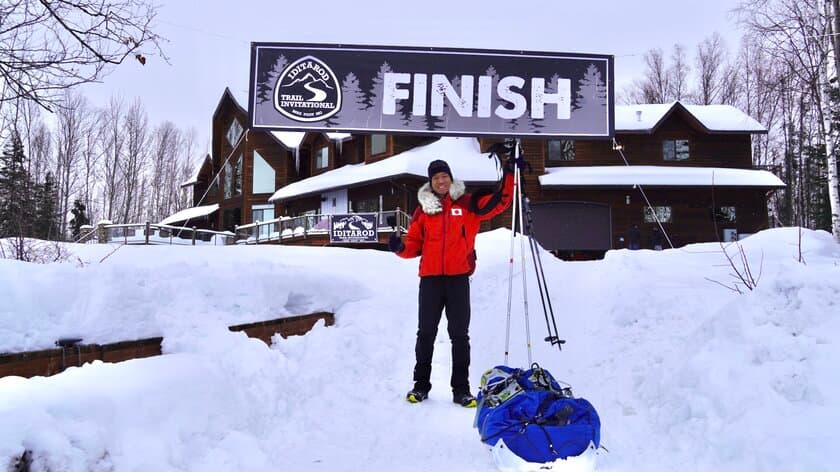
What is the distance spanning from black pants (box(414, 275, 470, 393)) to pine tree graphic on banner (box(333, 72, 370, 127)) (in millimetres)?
3139

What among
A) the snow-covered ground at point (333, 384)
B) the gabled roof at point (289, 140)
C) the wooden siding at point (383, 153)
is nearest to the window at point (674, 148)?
the wooden siding at point (383, 153)

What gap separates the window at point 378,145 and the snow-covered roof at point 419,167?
2.59 ft

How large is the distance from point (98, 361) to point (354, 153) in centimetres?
2224

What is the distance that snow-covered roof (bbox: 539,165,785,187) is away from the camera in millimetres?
18453

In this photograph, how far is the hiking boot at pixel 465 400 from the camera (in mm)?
3744

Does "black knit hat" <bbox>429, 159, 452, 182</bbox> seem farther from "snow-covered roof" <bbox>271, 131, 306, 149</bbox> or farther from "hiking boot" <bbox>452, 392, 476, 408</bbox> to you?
"snow-covered roof" <bbox>271, 131, 306, 149</bbox>

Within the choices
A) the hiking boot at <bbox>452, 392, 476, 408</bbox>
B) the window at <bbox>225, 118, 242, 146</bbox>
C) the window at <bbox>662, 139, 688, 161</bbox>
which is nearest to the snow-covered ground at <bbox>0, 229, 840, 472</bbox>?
the hiking boot at <bbox>452, 392, 476, 408</bbox>

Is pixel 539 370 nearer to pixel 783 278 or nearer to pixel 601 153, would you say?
pixel 783 278

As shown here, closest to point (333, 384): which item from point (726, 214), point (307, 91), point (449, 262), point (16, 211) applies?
point (449, 262)

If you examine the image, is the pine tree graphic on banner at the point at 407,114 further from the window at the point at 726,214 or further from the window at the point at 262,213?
the window at the point at 262,213

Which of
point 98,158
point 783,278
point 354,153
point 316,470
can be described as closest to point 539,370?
point 316,470

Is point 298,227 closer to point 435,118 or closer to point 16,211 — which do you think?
point 16,211

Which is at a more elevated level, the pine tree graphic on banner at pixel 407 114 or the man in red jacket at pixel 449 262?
the pine tree graphic on banner at pixel 407 114

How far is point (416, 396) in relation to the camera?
3.85 metres
